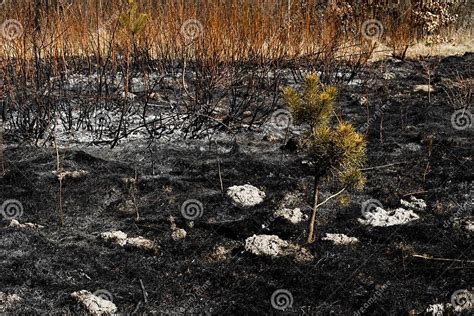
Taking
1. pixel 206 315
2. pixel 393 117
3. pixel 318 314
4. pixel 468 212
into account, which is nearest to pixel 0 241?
pixel 206 315

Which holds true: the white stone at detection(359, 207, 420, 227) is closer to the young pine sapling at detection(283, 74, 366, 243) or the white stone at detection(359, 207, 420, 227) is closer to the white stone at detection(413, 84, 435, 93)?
the young pine sapling at detection(283, 74, 366, 243)

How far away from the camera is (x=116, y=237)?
8.41 ft

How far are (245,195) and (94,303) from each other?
1127mm

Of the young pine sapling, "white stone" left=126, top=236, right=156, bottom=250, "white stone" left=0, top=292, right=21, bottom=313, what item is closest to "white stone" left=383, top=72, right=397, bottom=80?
the young pine sapling

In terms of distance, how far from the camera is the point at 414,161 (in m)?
3.50

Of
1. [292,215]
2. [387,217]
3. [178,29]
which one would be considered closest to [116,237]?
[292,215]

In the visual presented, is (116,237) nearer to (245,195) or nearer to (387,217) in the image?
(245,195)

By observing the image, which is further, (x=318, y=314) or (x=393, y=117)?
(x=393, y=117)

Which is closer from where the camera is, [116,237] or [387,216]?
[116,237]

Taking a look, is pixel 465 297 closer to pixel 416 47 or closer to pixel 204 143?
pixel 204 143

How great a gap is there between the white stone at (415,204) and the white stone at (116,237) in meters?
1.38

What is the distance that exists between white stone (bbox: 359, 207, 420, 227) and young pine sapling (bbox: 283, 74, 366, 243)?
0.33 meters

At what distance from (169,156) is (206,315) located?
1.67 m

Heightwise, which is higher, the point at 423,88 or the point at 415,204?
the point at 423,88
